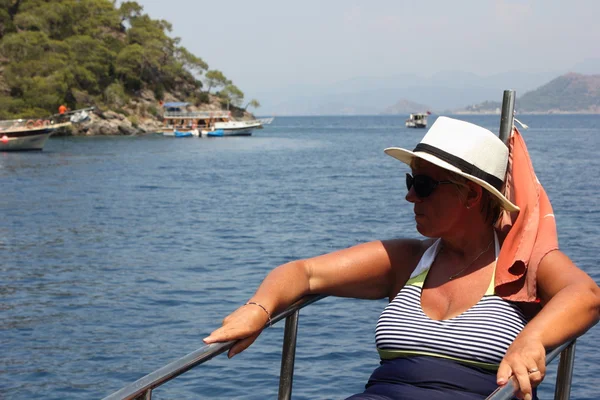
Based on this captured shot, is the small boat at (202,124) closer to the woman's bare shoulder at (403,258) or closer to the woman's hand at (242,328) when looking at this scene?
the woman's bare shoulder at (403,258)

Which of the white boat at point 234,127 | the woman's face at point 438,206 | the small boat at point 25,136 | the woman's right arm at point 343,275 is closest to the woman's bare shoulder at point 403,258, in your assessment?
the woman's right arm at point 343,275

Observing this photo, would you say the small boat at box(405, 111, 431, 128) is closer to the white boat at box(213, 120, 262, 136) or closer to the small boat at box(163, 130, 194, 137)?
the white boat at box(213, 120, 262, 136)

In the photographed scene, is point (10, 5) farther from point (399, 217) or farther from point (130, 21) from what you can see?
point (399, 217)

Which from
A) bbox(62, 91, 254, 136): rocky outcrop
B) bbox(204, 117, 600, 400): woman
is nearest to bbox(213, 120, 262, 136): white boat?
bbox(62, 91, 254, 136): rocky outcrop

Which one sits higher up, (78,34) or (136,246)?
(78,34)

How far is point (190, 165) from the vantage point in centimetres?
4475

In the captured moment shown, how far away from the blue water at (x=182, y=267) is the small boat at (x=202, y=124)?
49.2 metres

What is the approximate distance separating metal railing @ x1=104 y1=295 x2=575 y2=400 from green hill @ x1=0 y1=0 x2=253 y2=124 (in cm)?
7363

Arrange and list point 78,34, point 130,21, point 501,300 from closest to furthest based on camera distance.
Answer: point 501,300 < point 78,34 < point 130,21

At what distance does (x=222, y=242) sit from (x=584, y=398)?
35.8ft

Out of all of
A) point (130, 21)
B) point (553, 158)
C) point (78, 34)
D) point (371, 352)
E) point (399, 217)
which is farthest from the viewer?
point (130, 21)

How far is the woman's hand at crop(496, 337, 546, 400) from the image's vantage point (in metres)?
2.08

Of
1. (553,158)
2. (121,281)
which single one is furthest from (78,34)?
(121,281)

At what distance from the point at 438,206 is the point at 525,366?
85 cm
